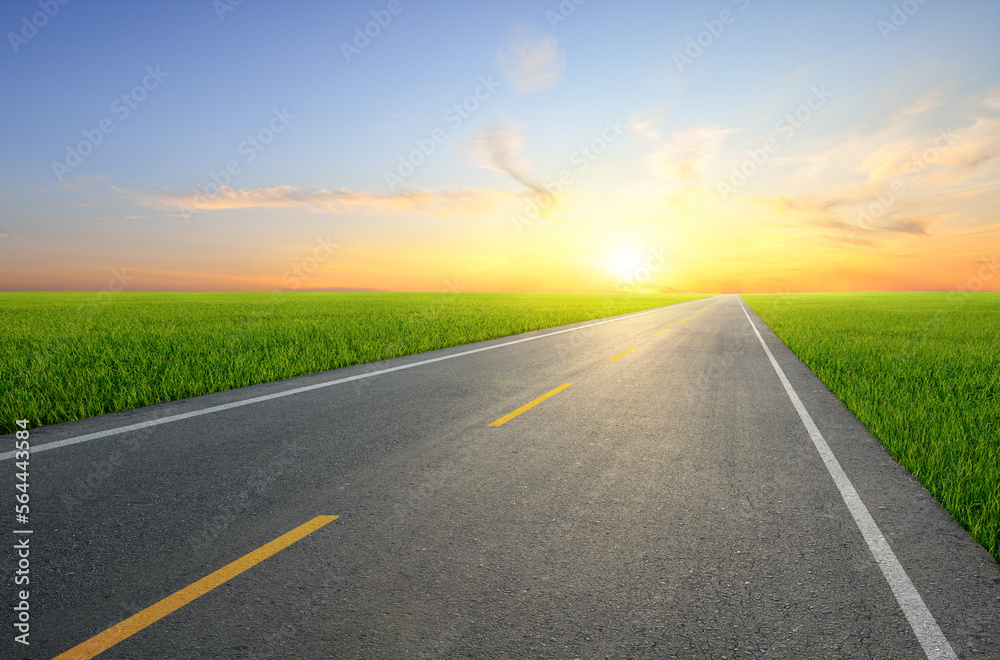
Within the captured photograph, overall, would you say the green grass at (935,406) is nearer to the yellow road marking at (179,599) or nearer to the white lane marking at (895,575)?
the white lane marking at (895,575)

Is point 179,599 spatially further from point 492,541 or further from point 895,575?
point 895,575

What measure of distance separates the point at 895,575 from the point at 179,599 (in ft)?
13.1

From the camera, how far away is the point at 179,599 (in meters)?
2.93

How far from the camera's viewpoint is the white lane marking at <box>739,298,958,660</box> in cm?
267

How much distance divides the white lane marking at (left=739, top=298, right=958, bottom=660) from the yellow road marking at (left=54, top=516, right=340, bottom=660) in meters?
3.44

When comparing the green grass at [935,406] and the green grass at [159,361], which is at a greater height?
the green grass at [159,361]

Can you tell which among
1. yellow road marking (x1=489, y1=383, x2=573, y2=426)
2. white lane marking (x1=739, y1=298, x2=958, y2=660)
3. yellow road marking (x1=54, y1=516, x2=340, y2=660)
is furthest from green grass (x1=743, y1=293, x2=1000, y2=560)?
yellow road marking (x1=54, y1=516, x2=340, y2=660)

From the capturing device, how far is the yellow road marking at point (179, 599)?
255 centimetres

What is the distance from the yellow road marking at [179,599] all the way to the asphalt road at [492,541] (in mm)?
51

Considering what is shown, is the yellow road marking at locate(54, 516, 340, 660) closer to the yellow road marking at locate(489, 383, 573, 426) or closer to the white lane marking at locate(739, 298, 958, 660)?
the yellow road marking at locate(489, 383, 573, 426)

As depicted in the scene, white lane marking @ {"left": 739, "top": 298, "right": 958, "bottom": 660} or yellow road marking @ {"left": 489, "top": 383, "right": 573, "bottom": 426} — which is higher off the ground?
yellow road marking @ {"left": 489, "top": 383, "right": 573, "bottom": 426}

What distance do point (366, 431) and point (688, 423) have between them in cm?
384

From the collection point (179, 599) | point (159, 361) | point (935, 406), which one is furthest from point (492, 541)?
point (159, 361)

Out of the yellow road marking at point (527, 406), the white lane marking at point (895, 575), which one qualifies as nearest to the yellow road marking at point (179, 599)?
the yellow road marking at point (527, 406)
